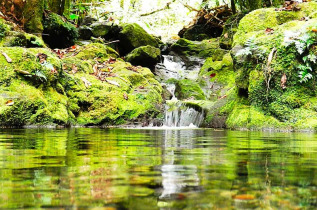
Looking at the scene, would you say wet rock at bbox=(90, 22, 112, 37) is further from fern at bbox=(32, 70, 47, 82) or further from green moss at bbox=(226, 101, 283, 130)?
green moss at bbox=(226, 101, 283, 130)

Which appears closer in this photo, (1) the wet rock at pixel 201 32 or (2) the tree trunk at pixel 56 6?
(2) the tree trunk at pixel 56 6

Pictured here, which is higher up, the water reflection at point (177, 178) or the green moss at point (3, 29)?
the green moss at point (3, 29)

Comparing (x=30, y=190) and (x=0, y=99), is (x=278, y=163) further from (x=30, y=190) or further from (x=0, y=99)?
(x=0, y=99)

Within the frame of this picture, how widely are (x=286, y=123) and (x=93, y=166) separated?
6025 millimetres

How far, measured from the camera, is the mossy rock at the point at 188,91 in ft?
39.7

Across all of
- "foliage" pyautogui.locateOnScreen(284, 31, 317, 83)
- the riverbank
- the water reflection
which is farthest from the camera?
the riverbank

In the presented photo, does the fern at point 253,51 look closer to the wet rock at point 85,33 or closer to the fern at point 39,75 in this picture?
the fern at point 39,75

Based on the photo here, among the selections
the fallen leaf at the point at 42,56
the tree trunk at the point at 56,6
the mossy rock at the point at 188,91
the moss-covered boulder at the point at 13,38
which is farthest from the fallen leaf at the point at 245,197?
the tree trunk at the point at 56,6

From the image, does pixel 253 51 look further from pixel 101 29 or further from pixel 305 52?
pixel 101 29

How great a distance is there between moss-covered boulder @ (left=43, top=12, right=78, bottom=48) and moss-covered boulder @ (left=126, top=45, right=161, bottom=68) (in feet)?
9.41

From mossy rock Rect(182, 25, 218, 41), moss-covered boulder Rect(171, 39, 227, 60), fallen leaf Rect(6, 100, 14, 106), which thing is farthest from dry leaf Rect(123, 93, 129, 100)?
mossy rock Rect(182, 25, 218, 41)

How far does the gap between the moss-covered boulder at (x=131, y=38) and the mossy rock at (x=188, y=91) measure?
5426mm

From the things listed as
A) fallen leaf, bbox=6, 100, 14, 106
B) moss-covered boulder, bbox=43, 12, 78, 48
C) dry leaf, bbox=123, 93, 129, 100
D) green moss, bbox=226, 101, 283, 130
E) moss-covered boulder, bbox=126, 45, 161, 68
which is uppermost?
moss-covered boulder, bbox=43, 12, 78, 48

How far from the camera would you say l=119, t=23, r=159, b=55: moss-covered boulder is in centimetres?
1686
